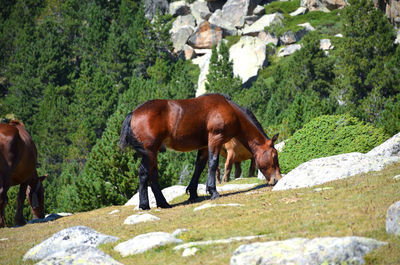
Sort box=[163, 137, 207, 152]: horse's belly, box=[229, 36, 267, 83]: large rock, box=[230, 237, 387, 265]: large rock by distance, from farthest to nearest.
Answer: box=[229, 36, 267, 83]: large rock, box=[163, 137, 207, 152]: horse's belly, box=[230, 237, 387, 265]: large rock

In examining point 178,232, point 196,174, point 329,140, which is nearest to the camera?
point 178,232

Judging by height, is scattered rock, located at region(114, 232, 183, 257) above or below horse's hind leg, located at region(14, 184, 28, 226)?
above

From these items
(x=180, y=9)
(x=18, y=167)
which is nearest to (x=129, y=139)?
(x=18, y=167)

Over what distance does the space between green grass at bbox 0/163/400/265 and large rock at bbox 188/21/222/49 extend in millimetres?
86897

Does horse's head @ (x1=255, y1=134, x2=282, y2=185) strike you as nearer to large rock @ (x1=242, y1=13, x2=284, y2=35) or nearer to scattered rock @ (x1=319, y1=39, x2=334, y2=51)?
scattered rock @ (x1=319, y1=39, x2=334, y2=51)

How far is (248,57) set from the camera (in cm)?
8006

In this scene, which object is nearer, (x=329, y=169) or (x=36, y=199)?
(x=329, y=169)

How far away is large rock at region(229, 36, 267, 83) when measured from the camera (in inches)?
3004

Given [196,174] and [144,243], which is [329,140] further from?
[144,243]

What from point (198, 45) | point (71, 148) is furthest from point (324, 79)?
point (198, 45)

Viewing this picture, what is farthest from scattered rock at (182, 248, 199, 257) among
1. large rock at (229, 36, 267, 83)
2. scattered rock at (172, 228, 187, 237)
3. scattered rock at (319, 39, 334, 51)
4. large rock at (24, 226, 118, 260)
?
scattered rock at (319, 39, 334, 51)

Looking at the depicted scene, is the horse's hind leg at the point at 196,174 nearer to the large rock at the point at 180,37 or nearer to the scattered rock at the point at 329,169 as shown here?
the scattered rock at the point at 329,169

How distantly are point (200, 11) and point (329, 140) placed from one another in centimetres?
9579

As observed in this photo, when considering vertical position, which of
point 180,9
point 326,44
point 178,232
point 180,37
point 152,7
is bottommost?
point 326,44
